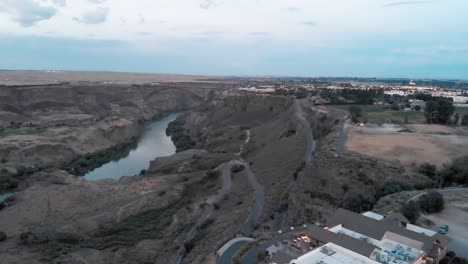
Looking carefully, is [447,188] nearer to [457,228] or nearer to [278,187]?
[457,228]

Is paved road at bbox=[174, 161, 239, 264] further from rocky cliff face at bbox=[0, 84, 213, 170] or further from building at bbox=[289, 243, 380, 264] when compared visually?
rocky cliff face at bbox=[0, 84, 213, 170]

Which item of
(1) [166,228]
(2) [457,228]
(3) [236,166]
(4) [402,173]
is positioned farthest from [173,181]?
(2) [457,228]

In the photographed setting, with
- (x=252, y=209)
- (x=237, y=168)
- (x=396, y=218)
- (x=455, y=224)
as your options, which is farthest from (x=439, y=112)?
(x=396, y=218)

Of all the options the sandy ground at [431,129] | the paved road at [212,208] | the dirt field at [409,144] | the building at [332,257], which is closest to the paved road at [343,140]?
the dirt field at [409,144]

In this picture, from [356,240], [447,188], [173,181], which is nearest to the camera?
[356,240]

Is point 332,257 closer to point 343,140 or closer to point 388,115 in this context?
point 343,140

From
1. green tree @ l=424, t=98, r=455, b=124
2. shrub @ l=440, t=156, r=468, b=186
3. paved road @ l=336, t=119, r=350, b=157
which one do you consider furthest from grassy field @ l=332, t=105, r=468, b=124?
shrub @ l=440, t=156, r=468, b=186

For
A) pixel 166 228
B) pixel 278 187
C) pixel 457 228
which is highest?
pixel 457 228
